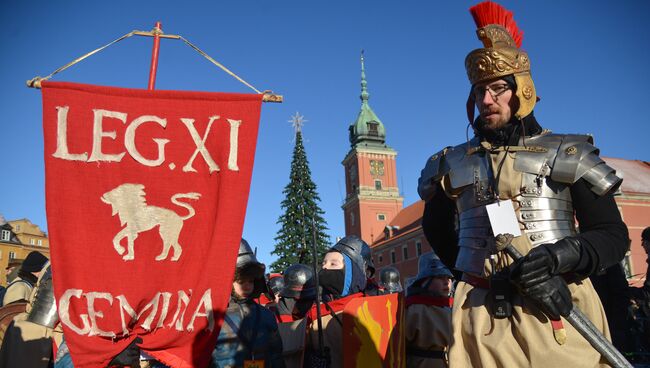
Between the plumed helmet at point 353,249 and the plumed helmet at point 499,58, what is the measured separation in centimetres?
389

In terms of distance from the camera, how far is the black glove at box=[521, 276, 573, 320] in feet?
6.31

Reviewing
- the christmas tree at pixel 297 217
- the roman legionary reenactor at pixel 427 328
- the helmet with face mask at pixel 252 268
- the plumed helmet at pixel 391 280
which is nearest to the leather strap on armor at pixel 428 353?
the roman legionary reenactor at pixel 427 328

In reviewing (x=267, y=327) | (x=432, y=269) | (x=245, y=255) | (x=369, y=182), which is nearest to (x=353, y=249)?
(x=432, y=269)

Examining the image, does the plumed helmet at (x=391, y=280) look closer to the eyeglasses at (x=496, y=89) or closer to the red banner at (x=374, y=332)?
the red banner at (x=374, y=332)

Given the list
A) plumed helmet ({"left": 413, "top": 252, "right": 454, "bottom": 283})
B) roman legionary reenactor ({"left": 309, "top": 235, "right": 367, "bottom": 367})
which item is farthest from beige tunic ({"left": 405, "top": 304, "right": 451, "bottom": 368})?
roman legionary reenactor ({"left": 309, "top": 235, "right": 367, "bottom": 367})

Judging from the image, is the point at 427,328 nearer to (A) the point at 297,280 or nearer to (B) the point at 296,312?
(B) the point at 296,312

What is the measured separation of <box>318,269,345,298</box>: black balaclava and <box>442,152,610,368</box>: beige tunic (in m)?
3.21

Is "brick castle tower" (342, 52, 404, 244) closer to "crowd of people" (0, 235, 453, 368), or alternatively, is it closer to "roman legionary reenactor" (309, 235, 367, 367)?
"roman legionary reenactor" (309, 235, 367, 367)

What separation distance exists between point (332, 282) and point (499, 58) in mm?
3532

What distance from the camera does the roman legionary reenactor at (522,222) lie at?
77.7 inches

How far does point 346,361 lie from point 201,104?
2492 millimetres

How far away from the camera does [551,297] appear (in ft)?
6.33

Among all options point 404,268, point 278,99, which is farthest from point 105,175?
point 404,268

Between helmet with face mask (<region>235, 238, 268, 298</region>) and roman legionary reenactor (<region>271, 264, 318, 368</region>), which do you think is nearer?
helmet with face mask (<region>235, 238, 268, 298</region>)
